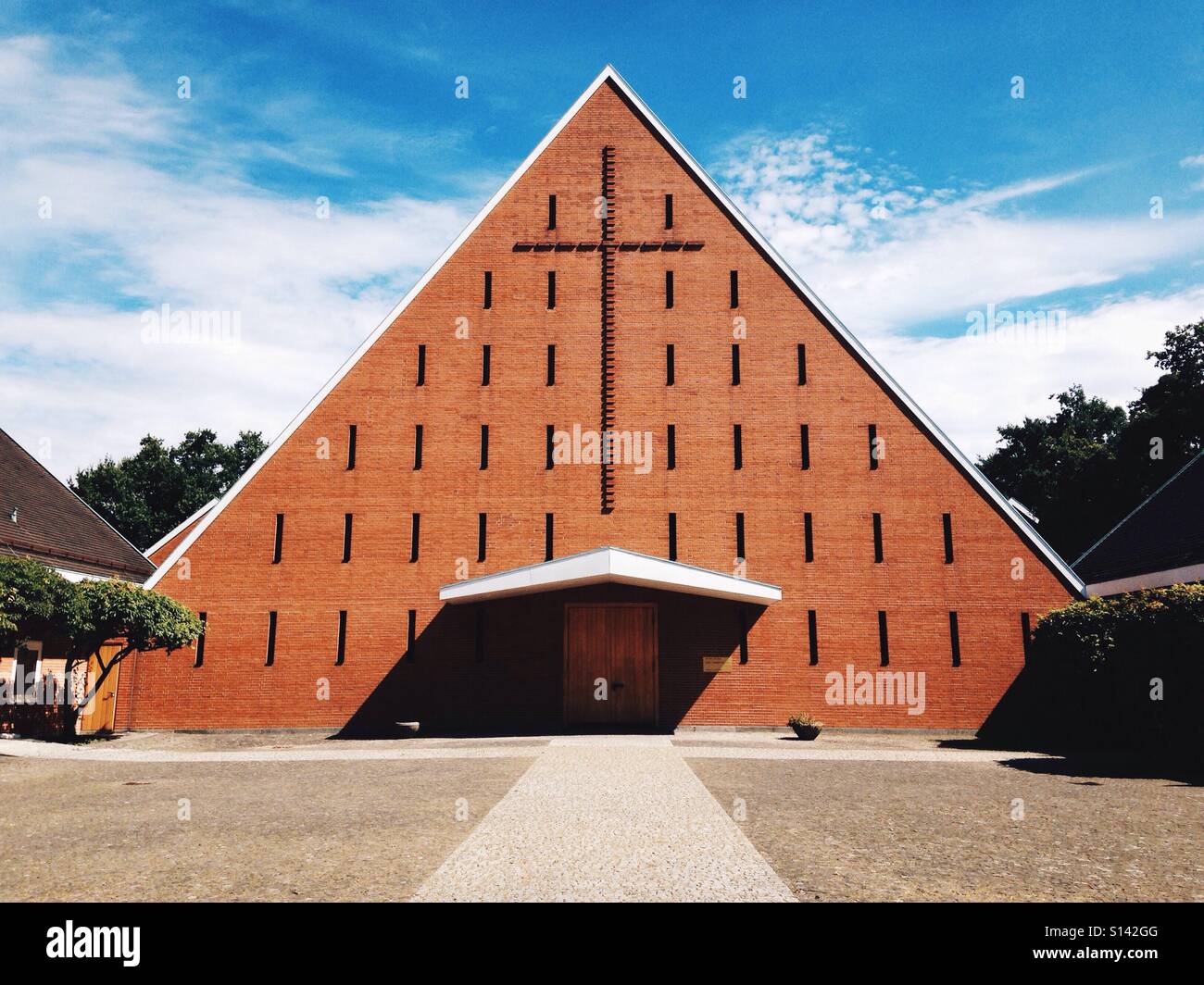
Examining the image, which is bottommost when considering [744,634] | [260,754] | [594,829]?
[260,754]

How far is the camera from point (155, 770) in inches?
538

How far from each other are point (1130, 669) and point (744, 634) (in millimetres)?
8667

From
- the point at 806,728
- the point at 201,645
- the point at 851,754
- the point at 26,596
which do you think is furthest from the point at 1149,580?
the point at 26,596

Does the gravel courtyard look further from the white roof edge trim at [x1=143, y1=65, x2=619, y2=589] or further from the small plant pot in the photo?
the white roof edge trim at [x1=143, y1=65, x2=619, y2=589]

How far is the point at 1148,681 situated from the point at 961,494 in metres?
7.53

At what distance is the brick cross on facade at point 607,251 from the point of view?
73.1ft

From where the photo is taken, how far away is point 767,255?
76.9 ft

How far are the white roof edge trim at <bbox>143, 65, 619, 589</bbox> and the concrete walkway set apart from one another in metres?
14.4

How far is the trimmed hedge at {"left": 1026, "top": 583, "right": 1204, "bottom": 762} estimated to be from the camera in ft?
46.8

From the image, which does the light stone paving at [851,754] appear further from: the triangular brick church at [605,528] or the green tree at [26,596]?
the green tree at [26,596]

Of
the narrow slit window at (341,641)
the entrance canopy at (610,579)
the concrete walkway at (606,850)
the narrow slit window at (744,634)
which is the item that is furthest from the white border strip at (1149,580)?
the narrow slit window at (341,641)

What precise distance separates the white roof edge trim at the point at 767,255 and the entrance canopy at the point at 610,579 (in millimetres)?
6686

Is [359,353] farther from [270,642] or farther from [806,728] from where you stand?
[806,728]
